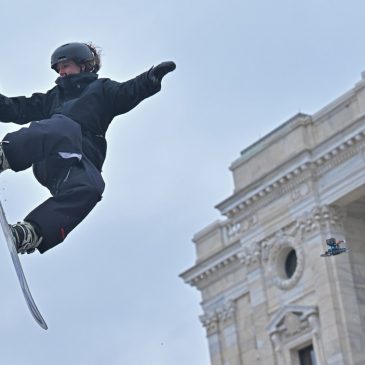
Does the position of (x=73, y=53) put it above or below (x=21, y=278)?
above

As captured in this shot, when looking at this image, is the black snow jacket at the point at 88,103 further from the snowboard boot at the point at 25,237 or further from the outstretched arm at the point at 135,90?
the snowboard boot at the point at 25,237

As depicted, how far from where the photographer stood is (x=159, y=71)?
849 centimetres

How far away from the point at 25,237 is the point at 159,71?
55.2 inches

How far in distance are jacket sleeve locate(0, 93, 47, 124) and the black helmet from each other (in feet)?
0.81

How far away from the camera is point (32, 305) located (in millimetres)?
7312

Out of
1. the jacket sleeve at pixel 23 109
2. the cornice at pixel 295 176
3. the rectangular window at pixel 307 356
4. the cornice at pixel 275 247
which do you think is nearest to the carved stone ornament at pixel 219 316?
the cornice at pixel 275 247

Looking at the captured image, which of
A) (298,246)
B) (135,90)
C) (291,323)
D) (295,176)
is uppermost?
(295,176)

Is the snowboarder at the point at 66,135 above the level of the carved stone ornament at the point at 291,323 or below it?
below

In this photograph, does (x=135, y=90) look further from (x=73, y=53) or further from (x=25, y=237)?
(x=25, y=237)

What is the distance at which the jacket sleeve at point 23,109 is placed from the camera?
8.55 m

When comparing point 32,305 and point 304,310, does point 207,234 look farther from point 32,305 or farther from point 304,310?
point 32,305

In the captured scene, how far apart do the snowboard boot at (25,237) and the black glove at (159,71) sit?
1.28m

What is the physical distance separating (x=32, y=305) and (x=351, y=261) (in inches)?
1313

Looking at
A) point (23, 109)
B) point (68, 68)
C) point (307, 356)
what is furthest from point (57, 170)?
point (307, 356)
